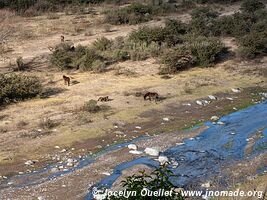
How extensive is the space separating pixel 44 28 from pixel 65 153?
17260 mm

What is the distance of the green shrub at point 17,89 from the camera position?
16.4 m

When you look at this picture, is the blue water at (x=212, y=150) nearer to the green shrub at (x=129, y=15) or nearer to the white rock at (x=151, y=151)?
the white rock at (x=151, y=151)

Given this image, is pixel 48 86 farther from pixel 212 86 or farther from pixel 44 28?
pixel 44 28

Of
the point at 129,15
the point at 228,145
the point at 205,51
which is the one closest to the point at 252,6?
the point at 129,15

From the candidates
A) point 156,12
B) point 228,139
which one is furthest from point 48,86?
point 156,12

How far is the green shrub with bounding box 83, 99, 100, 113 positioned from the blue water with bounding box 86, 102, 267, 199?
391cm

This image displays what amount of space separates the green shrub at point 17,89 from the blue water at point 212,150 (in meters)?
6.70

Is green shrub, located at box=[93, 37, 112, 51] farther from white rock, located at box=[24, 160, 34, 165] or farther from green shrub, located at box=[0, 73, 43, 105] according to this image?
white rock, located at box=[24, 160, 34, 165]

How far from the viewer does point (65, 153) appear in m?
12.6

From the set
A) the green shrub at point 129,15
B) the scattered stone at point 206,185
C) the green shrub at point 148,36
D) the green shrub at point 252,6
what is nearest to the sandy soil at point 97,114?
the green shrub at point 148,36

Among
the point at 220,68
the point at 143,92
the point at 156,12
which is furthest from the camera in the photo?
the point at 156,12

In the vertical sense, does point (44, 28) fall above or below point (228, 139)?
above

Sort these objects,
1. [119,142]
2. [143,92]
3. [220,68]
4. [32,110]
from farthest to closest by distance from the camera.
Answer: [220,68] < [143,92] < [32,110] < [119,142]

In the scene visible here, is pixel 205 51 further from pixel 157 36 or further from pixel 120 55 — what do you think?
pixel 120 55
